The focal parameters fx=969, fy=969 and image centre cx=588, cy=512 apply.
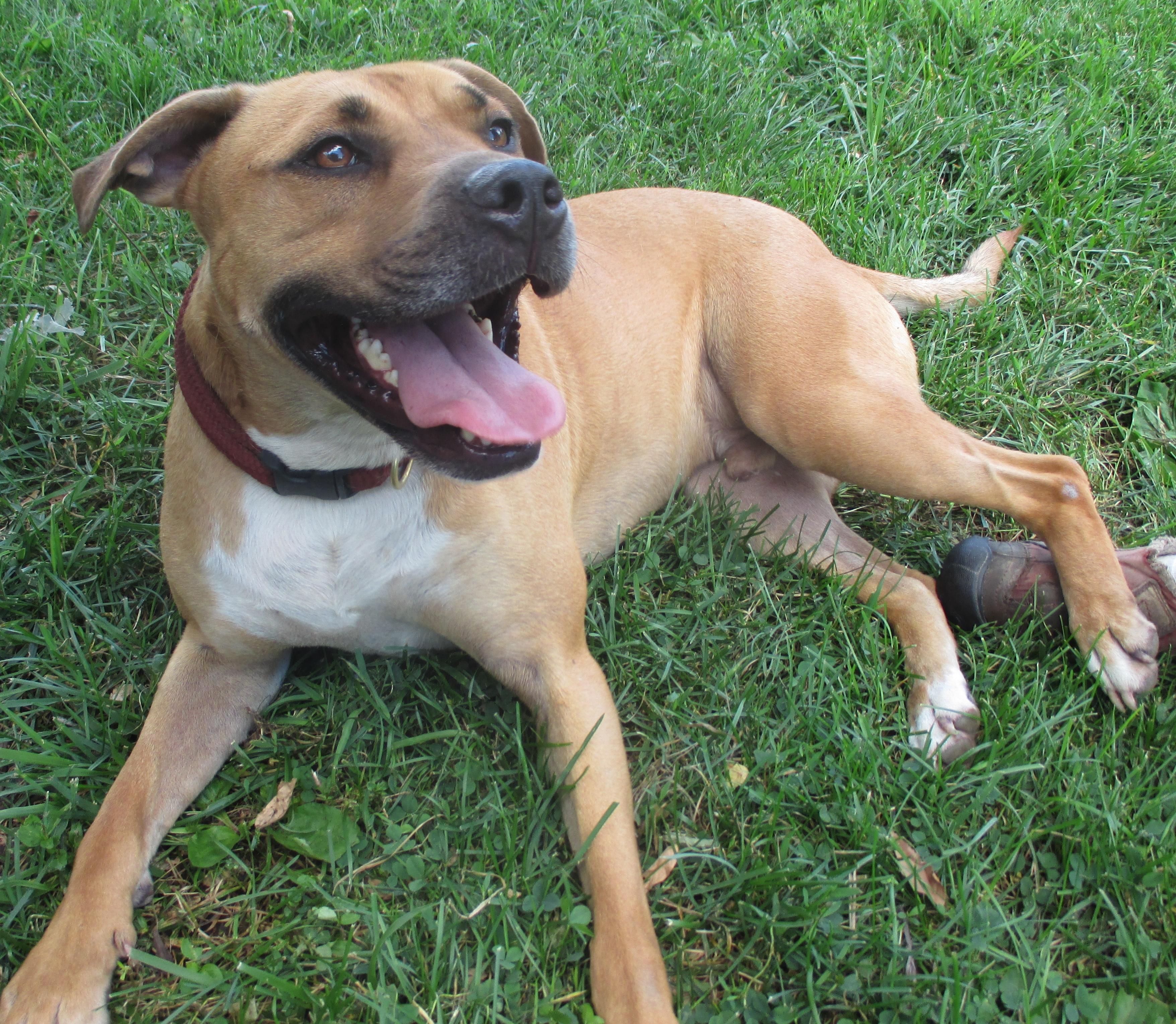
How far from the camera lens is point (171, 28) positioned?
15.4 feet

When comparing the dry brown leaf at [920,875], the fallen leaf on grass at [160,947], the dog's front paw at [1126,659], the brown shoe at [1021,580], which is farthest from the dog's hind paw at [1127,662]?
the fallen leaf on grass at [160,947]

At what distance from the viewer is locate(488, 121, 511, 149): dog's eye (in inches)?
101

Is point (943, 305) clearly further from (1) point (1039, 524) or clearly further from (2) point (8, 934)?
(2) point (8, 934)

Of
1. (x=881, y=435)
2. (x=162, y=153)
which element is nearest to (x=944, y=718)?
(x=881, y=435)

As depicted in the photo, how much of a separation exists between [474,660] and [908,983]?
1356 millimetres

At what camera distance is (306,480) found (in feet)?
7.70

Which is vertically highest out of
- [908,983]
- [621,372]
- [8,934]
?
[621,372]

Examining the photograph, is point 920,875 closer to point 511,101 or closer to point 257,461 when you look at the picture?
point 257,461

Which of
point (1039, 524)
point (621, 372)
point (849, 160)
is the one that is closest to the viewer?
point (1039, 524)

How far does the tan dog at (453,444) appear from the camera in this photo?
82.7 inches

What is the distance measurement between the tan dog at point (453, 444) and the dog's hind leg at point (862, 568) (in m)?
0.01

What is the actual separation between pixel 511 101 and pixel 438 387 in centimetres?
122

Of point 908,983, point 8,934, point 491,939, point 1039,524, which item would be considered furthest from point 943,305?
point 8,934

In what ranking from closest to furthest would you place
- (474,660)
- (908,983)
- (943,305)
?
(908,983)
(474,660)
(943,305)
